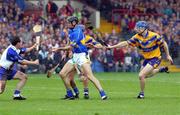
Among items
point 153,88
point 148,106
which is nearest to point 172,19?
point 153,88

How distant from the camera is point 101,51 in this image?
3850 centimetres

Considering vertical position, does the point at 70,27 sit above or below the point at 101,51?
above

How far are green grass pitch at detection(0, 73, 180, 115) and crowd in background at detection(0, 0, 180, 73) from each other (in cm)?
882

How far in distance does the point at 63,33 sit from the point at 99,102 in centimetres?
1902

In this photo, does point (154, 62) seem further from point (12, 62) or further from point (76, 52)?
point (12, 62)

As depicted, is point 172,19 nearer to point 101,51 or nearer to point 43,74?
point 101,51

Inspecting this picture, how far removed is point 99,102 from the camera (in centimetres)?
1959

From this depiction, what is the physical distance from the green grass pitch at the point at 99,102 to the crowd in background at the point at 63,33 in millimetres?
8817

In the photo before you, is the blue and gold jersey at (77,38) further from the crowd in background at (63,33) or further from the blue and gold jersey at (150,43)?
the crowd in background at (63,33)

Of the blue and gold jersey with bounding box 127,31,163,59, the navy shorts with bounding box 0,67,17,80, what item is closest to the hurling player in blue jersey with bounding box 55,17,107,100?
the navy shorts with bounding box 0,67,17,80

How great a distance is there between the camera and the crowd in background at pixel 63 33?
1454 inches

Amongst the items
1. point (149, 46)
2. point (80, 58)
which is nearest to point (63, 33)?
point (149, 46)

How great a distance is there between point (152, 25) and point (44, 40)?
6.82 metres

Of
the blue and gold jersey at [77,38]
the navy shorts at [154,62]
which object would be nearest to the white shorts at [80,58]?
the blue and gold jersey at [77,38]
